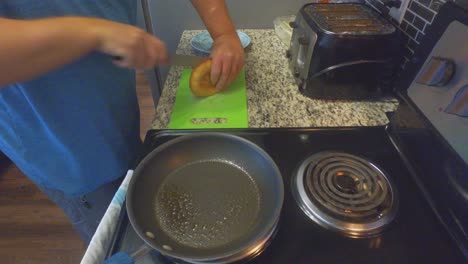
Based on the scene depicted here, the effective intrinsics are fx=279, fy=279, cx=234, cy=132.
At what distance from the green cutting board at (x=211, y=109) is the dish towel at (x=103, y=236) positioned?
230mm

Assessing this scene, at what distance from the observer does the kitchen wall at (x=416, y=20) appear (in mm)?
577

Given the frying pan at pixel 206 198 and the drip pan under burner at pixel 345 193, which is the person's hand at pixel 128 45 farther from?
the drip pan under burner at pixel 345 193

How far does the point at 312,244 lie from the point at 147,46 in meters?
0.42

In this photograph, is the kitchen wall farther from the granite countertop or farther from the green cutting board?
the green cutting board

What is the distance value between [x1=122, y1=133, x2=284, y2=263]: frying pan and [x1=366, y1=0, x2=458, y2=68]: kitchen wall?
18.0 inches

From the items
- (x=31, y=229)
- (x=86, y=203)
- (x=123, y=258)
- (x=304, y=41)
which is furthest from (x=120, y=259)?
(x=31, y=229)

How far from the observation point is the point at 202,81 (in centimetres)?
70

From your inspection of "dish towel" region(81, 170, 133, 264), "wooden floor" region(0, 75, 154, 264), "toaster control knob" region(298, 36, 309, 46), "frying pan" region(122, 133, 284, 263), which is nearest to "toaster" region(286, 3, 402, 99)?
"toaster control knob" region(298, 36, 309, 46)

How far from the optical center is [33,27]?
0.36 m

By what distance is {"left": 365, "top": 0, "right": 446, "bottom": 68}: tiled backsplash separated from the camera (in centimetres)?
58

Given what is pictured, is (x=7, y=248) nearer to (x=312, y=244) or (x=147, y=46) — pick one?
(x=147, y=46)

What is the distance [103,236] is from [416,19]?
2.50 ft

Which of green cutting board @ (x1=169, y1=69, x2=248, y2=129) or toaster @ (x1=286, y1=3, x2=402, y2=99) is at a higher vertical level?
toaster @ (x1=286, y1=3, x2=402, y2=99)

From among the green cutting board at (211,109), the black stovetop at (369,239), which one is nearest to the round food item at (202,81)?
the green cutting board at (211,109)
